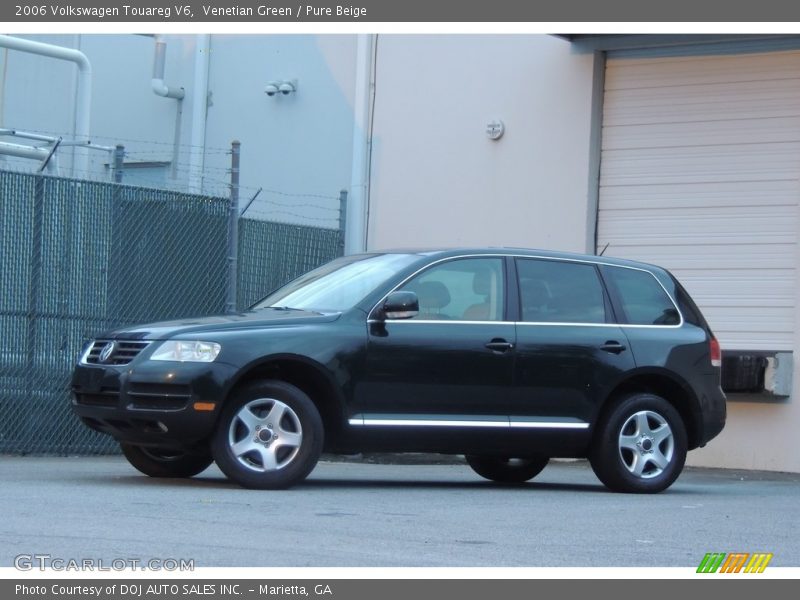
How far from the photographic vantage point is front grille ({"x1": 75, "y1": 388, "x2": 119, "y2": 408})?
9.91 metres

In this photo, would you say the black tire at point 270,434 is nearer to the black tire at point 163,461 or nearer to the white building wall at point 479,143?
the black tire at point 163,461

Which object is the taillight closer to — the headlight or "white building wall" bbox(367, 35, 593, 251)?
the headlight

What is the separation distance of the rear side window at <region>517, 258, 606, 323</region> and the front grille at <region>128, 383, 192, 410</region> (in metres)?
2.62

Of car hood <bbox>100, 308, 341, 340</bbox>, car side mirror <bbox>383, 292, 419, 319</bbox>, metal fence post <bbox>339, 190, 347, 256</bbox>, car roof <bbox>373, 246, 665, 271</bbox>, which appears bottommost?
car hood <bbox>100, 308, 341, 340</bbox>

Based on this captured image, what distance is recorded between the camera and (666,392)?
37.9 feet

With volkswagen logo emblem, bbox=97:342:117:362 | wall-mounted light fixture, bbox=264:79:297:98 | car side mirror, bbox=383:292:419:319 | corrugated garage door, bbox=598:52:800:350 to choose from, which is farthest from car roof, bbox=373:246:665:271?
wall-mounted light fixture, bbox=264:79:297:98

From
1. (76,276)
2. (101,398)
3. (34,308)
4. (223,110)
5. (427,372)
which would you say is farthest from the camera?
(223,110)

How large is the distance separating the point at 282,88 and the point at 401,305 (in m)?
9.72

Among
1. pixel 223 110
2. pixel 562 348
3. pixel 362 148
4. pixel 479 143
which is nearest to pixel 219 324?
pixel 562 348

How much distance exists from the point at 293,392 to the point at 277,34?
1044 centimetres

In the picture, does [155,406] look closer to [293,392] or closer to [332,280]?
[293,392]

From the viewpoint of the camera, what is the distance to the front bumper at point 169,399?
9719 mm

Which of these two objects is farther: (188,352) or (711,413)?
(711,413)

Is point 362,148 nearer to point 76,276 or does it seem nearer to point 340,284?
point 76,276
